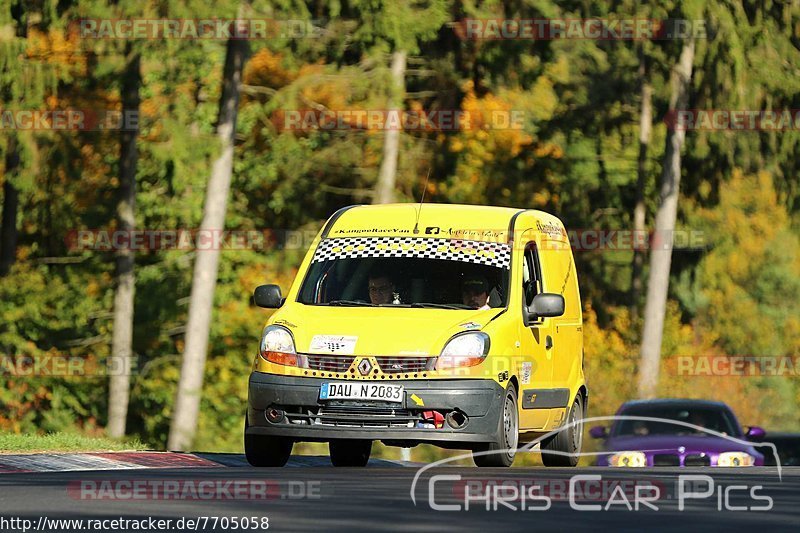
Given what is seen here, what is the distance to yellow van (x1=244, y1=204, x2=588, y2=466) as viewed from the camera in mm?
14773

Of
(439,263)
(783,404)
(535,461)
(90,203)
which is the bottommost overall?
(783,404)

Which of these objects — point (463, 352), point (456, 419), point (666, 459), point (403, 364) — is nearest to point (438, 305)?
point (463, 352)

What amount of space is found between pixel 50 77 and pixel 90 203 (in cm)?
950

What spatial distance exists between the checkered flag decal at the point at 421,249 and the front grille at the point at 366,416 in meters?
1.87

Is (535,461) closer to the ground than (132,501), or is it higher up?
closer to the ground

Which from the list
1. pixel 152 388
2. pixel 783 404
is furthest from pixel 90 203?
pixel 783 404

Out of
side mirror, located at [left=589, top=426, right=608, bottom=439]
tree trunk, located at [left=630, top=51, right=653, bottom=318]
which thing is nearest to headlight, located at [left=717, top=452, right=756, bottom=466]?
side mirror, located at [left=589, top=426, right=608, bottom=439]

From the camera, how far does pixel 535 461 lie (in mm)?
43844

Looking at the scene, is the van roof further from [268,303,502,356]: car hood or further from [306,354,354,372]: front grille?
[306,354,354,372]: front grille

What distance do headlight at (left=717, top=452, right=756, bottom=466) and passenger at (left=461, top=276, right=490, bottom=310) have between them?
5002 mm

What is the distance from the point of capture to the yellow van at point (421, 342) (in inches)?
582

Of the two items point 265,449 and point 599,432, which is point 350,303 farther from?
point 599,432

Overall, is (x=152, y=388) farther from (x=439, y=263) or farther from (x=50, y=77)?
(x=439, y=263)

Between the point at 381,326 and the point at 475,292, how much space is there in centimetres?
134
